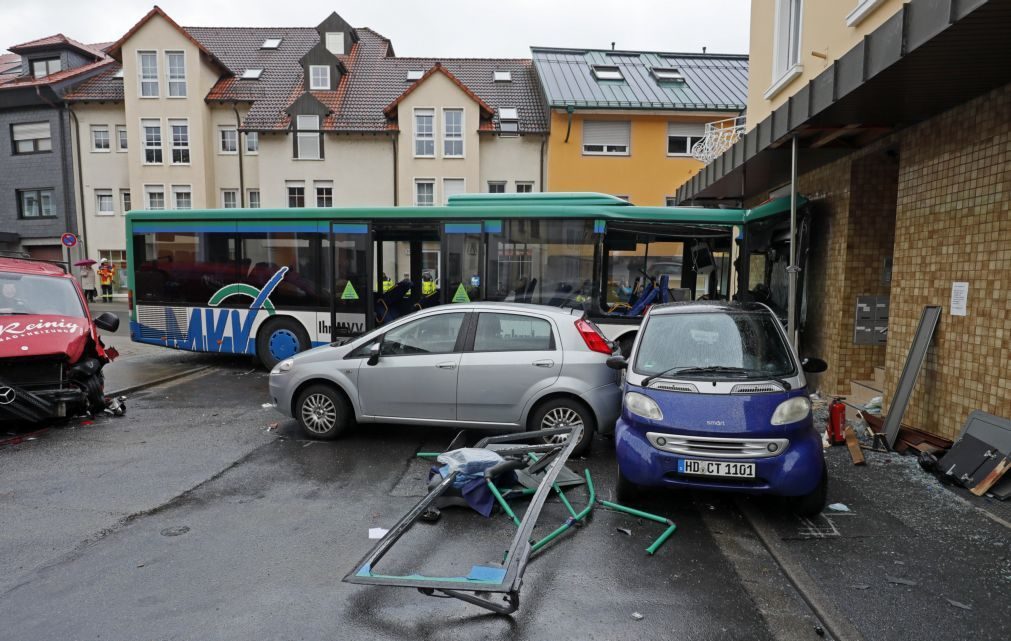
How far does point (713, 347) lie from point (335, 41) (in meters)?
32.3

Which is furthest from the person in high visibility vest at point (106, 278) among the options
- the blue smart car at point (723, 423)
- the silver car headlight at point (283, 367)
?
the blue smart car at point (723, 423)

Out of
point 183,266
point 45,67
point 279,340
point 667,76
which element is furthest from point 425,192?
point 45,67

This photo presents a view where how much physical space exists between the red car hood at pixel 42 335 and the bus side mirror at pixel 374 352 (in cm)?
372

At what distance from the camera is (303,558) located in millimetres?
4152

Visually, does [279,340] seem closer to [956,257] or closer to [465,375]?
[465,375]

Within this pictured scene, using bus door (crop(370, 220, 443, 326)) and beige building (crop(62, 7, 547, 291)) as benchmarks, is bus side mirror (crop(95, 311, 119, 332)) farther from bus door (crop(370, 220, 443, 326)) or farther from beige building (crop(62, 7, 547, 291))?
beige building (crop(62, 7, 547, 291))

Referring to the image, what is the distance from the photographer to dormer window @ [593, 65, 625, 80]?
27891 millimetres

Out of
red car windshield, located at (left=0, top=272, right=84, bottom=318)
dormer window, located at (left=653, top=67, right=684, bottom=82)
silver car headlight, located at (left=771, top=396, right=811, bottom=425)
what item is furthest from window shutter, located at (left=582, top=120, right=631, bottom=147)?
silver car headlight, located at (left=771, top=396, right=811, bottom=425)

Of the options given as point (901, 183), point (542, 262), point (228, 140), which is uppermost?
point (228, 140)

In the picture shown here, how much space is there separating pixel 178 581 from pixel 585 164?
2484 centimetres

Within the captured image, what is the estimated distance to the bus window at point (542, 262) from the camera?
9.97 m

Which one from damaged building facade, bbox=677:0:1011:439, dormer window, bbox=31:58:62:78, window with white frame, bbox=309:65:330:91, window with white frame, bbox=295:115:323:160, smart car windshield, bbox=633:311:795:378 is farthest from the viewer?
dormer window, bbox=31:58:62:78

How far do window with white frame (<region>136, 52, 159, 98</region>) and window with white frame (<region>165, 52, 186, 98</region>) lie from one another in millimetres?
591

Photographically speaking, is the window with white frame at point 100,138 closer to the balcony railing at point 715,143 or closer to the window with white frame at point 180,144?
the window with white frame at point 180,144
